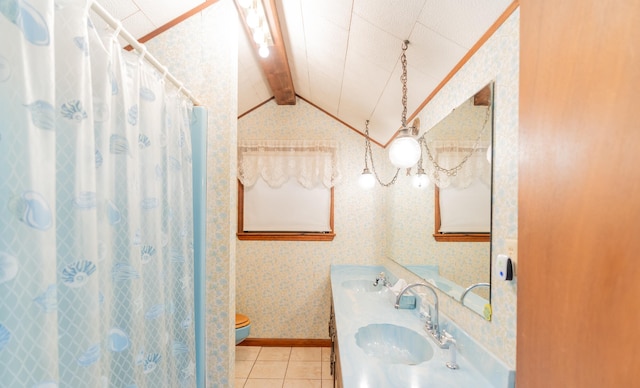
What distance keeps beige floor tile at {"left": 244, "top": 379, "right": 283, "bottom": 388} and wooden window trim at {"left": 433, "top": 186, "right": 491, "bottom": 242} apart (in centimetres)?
186

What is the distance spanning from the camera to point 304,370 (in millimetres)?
2516

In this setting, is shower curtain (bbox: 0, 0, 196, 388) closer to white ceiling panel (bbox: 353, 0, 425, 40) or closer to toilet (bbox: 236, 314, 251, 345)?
white ceiling panel (bbox: 353, 0, 425, 40)

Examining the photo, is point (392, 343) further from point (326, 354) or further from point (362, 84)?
point (362, 84)

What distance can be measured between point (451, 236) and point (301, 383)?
186 centimetres

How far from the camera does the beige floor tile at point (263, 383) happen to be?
2.31 metres

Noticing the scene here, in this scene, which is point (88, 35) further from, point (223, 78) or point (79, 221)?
point (223, 78)

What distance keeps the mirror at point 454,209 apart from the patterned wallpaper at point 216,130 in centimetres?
119

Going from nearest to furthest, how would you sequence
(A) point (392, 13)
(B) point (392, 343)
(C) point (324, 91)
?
(A) point (392, 13)
(B) point (392, 343)
(C) point (324, 91)

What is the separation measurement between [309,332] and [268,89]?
261 cm

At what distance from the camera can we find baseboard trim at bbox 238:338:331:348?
9.58ft

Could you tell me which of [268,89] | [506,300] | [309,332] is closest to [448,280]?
[506,300]

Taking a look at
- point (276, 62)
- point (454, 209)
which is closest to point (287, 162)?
point (276, 62)

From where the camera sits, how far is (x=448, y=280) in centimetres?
148

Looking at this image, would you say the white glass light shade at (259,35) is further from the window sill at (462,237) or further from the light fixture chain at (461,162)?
the window sill at (462,237)
